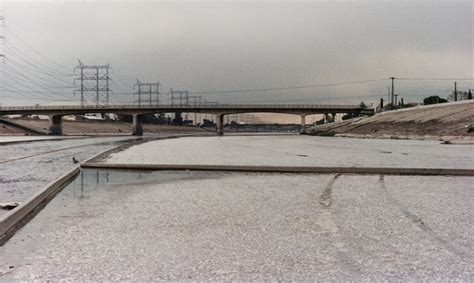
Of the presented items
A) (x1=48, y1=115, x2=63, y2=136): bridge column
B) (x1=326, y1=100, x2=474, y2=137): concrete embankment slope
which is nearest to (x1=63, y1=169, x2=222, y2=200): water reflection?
(x1=326, y1=100, x2=474, y2=137): concrete embankment slope

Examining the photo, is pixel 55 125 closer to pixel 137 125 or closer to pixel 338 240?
pixel 137 125

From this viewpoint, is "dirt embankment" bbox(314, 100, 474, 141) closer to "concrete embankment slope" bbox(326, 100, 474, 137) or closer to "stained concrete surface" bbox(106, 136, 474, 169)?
"concrete embankment slope" bbox(326, 100, 474, 137)

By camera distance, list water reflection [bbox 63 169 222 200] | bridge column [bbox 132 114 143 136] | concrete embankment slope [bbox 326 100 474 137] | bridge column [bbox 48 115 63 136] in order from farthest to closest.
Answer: bridge column [bbox 132 114 143 136] → bridge column [bbox 48 115 63 136] → concrete embankment slope [bbox 326 100 474 137] → water reflection [bbox 63 169 222 200]

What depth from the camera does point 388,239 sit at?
7.55 m

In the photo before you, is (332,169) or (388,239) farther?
(332,169)

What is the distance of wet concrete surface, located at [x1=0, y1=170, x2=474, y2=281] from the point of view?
600cm

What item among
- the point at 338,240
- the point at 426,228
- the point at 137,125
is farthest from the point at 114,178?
the point at 137,125

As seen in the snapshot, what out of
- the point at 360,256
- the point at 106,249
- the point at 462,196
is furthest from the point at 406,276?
the point at 462,196

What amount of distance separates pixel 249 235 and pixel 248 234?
0.06 m

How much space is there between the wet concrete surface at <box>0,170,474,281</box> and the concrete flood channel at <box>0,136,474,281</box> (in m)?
0.02

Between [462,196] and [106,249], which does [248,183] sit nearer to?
[462,196]

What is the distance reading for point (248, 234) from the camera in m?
7.90

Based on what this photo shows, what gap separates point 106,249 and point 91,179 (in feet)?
31.9

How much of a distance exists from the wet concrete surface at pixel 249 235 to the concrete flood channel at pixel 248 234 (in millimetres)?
19
